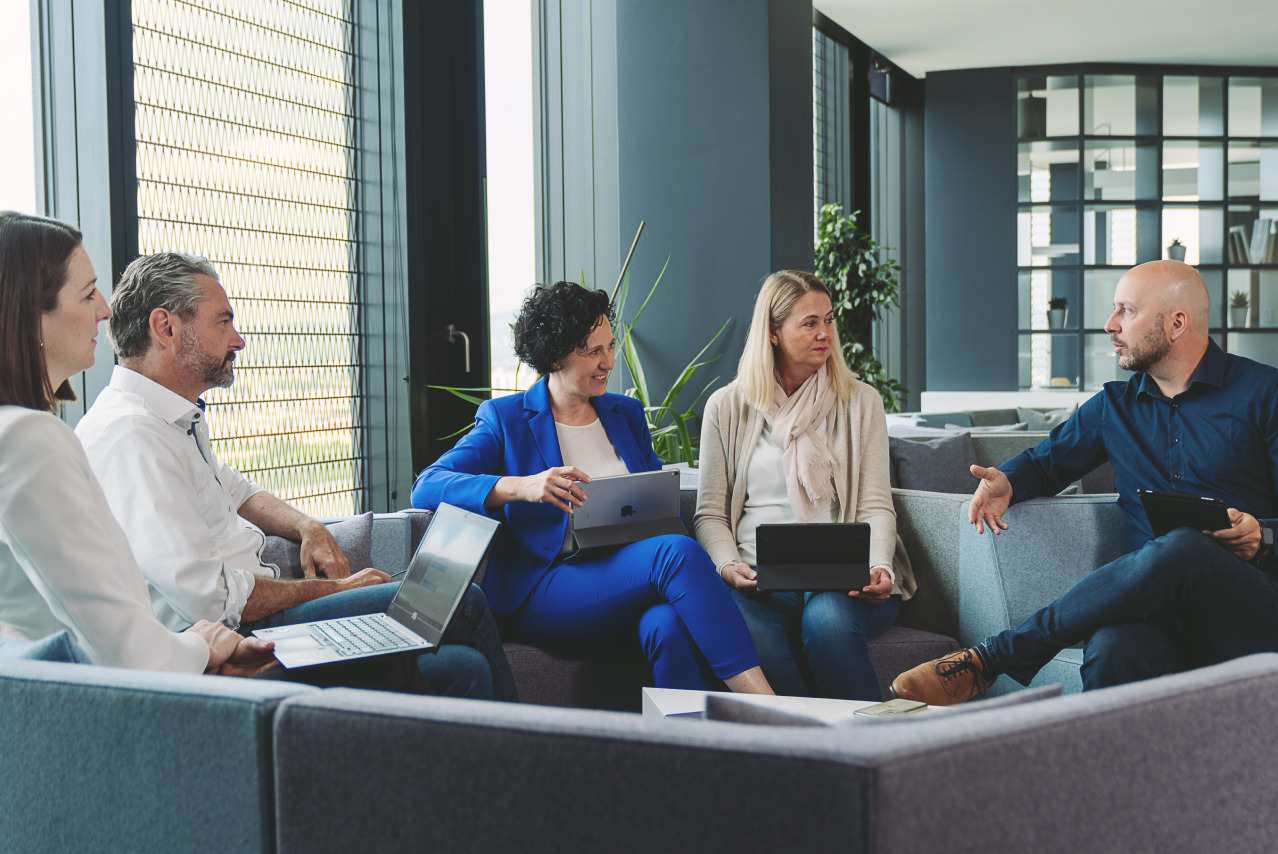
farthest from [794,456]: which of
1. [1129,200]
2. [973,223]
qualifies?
[1129,200]

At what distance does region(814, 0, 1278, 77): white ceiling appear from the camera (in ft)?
21.4

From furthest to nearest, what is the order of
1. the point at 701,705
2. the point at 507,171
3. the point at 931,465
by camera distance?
1. the point at 507,171
2. the point at 931,465
3. the point at 701,705

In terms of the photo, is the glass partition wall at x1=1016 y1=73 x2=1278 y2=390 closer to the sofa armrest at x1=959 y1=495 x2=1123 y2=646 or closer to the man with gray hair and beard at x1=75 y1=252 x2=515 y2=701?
the sofa armrest at x1=959 y1=495 x2=1123 y2=646

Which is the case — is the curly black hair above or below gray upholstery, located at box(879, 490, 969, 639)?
above

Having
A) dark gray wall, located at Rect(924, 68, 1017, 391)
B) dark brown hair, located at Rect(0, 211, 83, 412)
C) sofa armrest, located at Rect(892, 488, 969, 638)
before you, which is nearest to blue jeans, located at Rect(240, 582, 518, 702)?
dark brown hair, located at Rect(0, 211, 83, 412)

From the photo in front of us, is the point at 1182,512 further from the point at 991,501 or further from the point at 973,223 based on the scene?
the point at 973,223

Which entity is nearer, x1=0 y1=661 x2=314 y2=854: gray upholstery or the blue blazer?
x1=0 y1=661 x2=314 y2=854: gray upholstery

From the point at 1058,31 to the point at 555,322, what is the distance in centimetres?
608

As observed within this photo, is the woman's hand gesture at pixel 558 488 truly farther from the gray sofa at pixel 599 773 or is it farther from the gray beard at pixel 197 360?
the gray sofa at pixel 599 773

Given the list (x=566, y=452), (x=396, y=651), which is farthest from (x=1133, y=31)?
(x=396, y=651)

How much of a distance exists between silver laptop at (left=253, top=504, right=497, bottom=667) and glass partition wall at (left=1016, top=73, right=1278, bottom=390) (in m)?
7.02

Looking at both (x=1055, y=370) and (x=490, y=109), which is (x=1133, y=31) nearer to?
(x=1055, y=370)

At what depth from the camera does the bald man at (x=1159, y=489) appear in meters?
2.05

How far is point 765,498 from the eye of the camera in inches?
104
